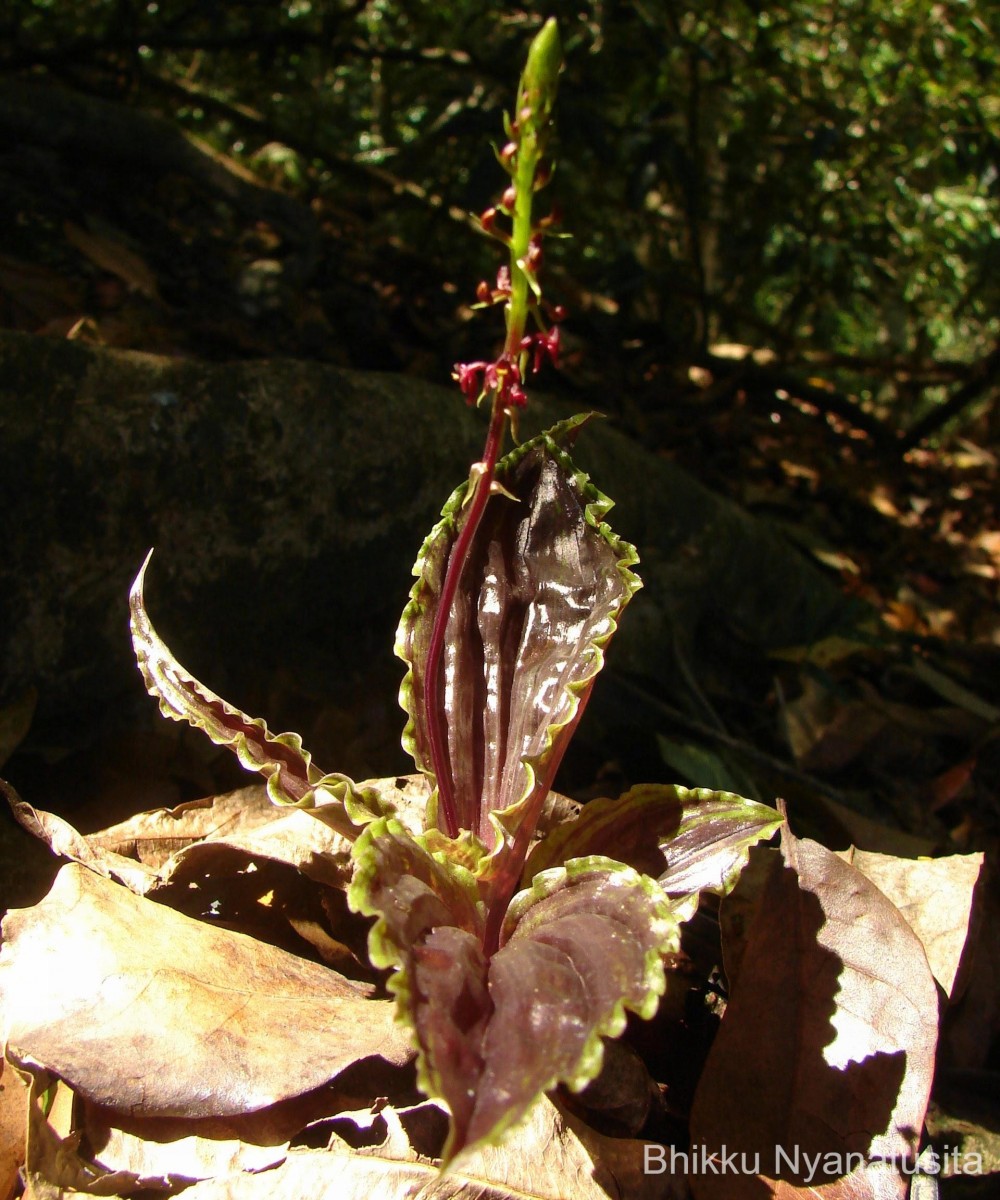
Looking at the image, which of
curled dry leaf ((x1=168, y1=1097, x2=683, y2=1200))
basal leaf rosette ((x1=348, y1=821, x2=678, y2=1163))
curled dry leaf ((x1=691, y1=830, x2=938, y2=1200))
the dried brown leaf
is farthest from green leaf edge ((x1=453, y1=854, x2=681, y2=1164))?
the dried brown leaf

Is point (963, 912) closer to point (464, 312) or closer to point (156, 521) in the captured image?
point (156, 521)

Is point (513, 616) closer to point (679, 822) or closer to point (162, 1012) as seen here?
point (679, 822)

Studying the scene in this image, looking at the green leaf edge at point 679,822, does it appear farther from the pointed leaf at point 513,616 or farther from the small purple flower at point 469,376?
the small purple flower at point 469,376

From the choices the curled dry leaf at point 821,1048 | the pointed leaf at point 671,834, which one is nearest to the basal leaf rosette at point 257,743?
the pointed leaf at point 671,834

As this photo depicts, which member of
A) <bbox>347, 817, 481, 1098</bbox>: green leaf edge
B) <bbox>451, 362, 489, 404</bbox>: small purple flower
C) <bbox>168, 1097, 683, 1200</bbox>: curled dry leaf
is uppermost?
<bbox>451, 362, 489, 404</bbox>: small purple flower

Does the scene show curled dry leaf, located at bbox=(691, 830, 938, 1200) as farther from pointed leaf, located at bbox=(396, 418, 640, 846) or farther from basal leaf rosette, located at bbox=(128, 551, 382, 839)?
basal leaf rosette, located at bbox=(128, 551, 382, 839)
